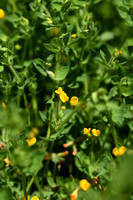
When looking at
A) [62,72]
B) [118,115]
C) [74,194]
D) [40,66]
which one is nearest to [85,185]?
[74,194]

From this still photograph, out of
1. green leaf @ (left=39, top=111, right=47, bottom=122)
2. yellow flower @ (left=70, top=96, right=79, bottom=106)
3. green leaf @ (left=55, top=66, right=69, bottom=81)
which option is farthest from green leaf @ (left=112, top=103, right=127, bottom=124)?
green leaf @ (left=39, top=111, right=47, bottom=122)

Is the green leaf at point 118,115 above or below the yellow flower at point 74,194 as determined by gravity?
above

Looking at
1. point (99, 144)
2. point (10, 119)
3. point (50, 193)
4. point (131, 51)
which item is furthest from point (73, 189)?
point (131, 51)

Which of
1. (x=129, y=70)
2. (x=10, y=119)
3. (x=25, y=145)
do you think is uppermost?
(x=10, y=119)

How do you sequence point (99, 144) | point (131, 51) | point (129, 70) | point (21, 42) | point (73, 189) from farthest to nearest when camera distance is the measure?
point (21, 42) → point (129, 70) → point (99, 144) → point (131, 51) → point (73, 189)

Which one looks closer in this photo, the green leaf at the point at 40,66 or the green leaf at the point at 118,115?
the green leaf at the point at 118,115

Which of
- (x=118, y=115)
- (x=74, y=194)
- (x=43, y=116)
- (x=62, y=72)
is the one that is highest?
(x=62, y=72)

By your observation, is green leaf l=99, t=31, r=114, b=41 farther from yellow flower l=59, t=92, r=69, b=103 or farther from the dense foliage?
yellow flower l=59, t=92, r=69, b=103

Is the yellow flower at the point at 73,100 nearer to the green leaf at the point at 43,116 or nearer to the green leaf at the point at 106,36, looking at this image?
the green leaf at the point at 43,116

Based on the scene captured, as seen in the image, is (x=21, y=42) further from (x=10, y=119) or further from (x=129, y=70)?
(x=10, y=119)

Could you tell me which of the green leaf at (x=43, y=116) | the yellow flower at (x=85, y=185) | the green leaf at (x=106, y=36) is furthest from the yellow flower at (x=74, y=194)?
the green leaf at (x=106, y=36)

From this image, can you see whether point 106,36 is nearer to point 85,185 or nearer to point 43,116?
point 43,116
